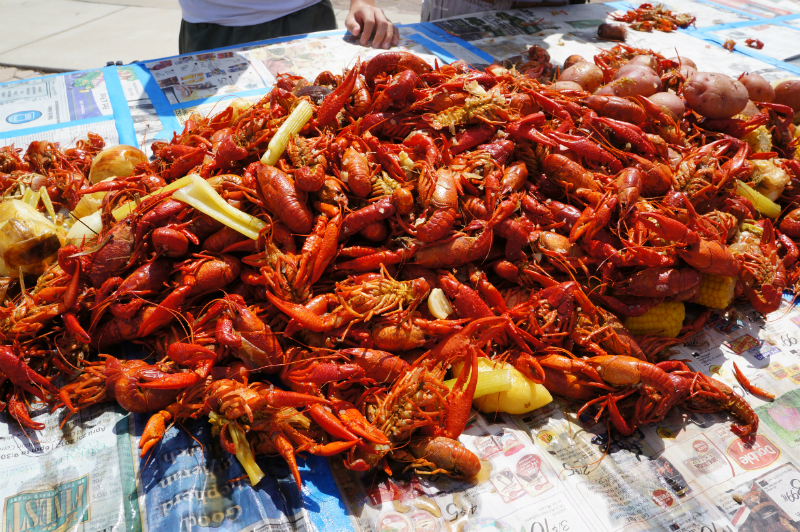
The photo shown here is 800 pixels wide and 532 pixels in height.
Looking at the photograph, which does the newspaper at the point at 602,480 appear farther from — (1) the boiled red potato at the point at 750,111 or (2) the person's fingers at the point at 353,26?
(2) the person's fingers at the point at 353,26

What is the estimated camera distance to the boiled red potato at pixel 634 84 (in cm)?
290

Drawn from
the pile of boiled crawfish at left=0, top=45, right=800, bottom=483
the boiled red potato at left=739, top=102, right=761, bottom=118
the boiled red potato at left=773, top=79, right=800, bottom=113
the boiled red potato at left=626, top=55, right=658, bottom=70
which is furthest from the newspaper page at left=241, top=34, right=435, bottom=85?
the boiled red potato at left=773, top=79, right=800, bottom=113

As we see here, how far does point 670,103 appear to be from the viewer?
9.43 feet

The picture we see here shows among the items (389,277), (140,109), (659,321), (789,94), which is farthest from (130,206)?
(789,94)

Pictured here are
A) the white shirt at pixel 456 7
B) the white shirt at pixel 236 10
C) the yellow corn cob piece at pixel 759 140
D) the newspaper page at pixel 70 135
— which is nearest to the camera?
the yellow corn cob piece at pixel 759 140

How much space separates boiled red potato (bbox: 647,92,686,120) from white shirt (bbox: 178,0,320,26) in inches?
127

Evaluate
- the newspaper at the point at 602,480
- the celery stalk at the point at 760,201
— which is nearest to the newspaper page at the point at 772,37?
the celery stalk at the point at 760,201

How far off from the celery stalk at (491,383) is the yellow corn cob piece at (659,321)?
0.79 m

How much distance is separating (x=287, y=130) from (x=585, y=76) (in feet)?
6.98

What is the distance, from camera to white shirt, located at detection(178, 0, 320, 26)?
4.03 m

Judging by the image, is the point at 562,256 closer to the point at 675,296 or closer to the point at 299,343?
the point at 675,296

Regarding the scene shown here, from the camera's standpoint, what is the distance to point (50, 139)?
3.12m

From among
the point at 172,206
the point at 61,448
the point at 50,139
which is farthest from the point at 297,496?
the point at 50,139

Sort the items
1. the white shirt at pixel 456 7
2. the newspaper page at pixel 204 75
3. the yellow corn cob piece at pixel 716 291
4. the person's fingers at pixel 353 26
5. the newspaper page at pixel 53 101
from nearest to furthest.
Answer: the yellow corn cob piece at pixel 716 291
the newspaper page at pixel 53 101
the newspaper page at pixel 204 75
the person's fingers at pixel 353 26
the white shirt at pixel 456 7
